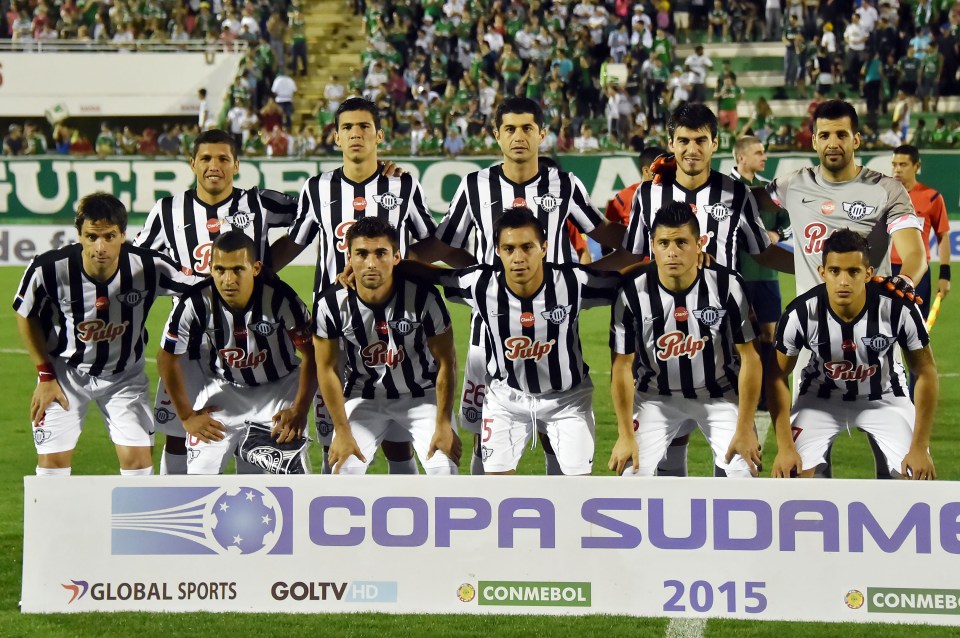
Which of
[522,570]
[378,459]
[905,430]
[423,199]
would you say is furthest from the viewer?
[378,459]

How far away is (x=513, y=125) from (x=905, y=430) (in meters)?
2.28

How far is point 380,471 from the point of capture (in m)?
7.90

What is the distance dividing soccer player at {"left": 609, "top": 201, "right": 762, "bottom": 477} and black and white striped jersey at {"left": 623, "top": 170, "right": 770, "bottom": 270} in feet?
1.15

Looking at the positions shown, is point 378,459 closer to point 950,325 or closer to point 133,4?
point 950,325

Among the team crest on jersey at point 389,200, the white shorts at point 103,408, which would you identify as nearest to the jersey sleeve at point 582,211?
the team crest on jersey at point 389,200

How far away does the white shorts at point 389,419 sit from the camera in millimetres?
5980

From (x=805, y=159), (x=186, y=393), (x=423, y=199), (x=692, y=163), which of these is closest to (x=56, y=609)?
(x=186, y=393)

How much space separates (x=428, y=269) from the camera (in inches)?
234

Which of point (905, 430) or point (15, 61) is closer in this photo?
point (905, 430)

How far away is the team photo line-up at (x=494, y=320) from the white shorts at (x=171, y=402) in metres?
0.01

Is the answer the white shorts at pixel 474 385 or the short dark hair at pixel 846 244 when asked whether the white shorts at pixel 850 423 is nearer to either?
the short dark hair at pixel 846 244

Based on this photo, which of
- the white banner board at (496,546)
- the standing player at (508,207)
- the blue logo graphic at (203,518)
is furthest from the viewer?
the standing player at (508,207)

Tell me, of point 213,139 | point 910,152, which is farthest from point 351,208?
point 910,152

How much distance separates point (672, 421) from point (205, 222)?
2.58 meters
